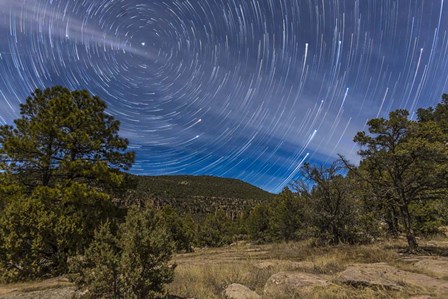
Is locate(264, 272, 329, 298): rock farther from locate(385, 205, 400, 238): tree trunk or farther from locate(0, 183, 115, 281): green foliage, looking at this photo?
locate(385, 205, 400, 238): tree trunk

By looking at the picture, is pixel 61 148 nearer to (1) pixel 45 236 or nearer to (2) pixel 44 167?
(2) pixel 44 167

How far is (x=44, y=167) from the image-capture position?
608 inches

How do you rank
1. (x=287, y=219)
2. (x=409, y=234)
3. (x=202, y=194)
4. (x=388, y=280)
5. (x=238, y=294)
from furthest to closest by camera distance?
(x=202, y=194) < (x=287, y=219) < (x=409, y=234) < (x=388, y=280) < (x=238, y=294)

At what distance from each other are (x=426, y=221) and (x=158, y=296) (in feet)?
86.2

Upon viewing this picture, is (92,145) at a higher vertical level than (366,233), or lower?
higher

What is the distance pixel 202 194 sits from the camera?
122 metres

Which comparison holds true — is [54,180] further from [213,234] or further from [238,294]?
[213,234]

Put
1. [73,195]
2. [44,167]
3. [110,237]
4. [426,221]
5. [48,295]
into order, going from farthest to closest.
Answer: [426,221] < [44,167] < [73,195] < [48,295] < [110,237]

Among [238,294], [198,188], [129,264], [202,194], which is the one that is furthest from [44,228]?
[198,188]

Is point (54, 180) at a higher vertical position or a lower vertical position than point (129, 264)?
higher

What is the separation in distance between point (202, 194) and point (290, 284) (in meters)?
116

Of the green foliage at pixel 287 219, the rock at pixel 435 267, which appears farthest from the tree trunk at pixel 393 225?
the rock at pixel 435 267

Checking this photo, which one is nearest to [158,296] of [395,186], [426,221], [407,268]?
[407,268]

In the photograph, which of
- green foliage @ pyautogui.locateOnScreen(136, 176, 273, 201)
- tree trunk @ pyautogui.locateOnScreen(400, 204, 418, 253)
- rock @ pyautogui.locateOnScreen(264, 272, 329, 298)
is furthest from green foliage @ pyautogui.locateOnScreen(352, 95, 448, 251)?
green foliage @ pyautogui.locateOnScreen(136, 176, 273, 201)
